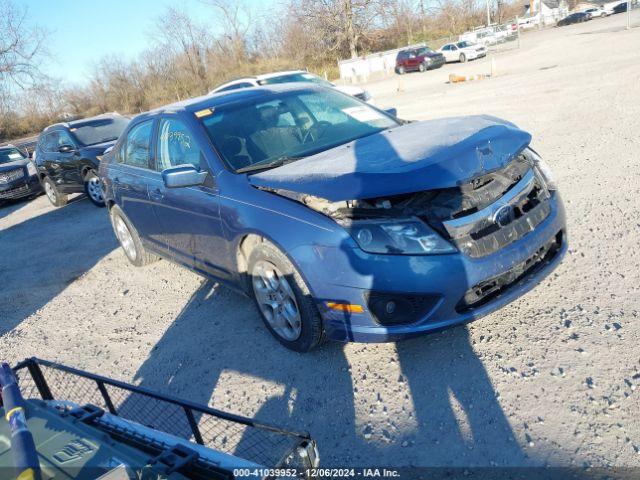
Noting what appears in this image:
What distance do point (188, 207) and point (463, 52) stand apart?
33866mm

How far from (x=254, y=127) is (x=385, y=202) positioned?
1.57 m

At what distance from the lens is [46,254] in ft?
24.6

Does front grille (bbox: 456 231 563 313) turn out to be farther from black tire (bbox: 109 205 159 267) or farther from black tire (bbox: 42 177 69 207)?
black tire (bbox: 42 177 69 207)

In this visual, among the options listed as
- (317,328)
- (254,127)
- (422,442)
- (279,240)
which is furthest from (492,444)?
(254,127)

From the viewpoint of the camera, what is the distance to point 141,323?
4570mm

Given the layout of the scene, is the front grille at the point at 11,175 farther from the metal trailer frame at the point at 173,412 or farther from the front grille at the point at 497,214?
the front grille at the point at 497,214

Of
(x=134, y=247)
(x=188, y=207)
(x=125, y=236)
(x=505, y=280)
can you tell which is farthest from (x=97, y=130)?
(x=505, y=280)

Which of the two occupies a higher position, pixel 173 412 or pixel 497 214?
pixel 497 214

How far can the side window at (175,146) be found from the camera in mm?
3996

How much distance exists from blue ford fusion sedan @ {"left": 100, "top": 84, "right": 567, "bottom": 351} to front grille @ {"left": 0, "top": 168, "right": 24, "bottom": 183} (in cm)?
1033

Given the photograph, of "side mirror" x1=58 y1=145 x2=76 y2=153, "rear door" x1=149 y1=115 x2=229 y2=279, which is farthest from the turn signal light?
"side mirror" x1=58 y1=145 x2=76 y2=153

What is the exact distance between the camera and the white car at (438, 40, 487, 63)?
3369 cm

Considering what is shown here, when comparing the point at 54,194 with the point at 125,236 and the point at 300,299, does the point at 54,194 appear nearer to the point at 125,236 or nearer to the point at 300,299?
the point at 125,236

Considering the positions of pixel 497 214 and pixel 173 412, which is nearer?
pixel 497 214
